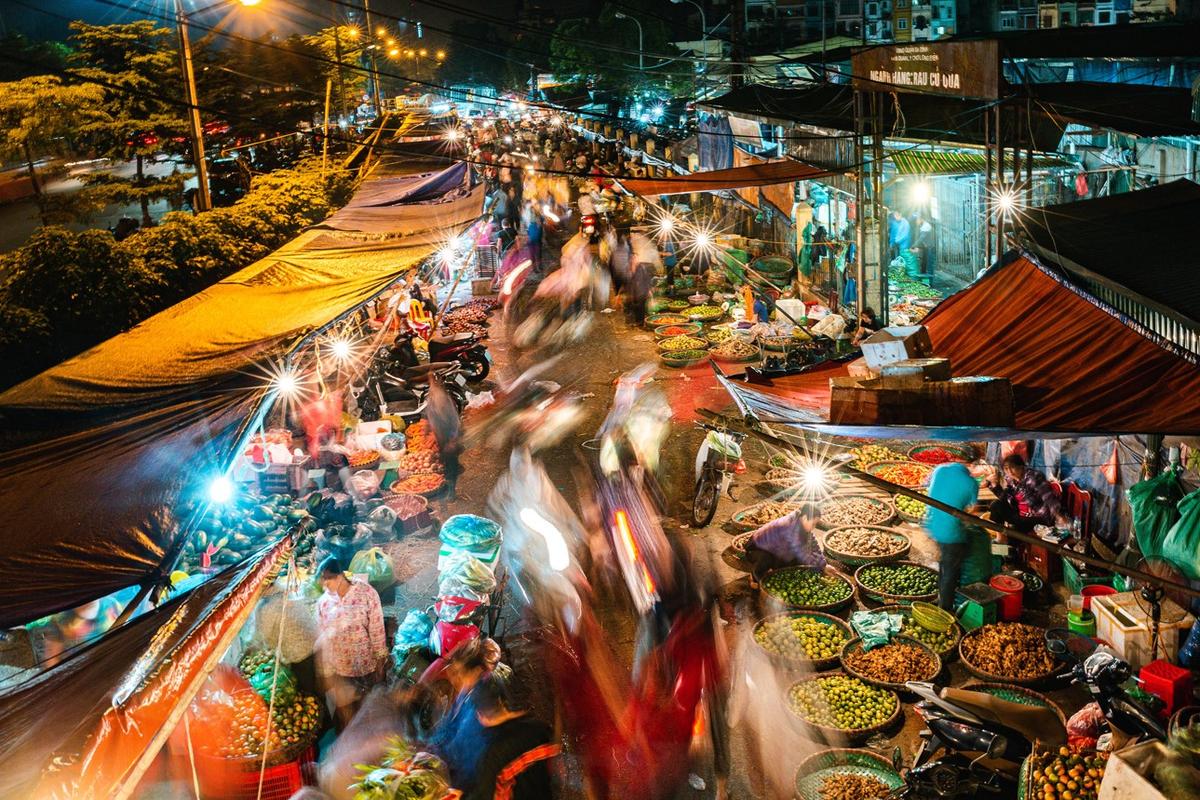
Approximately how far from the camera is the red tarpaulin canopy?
5.88 meters

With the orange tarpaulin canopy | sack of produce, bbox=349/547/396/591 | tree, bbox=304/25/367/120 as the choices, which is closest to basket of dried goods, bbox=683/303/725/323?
the orange tarpaulin canopy

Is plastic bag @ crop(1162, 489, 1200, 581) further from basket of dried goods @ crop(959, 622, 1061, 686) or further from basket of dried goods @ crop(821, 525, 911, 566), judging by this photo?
basket of dried goods @ crop(821, 525, 911, 566)

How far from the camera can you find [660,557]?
779 centimetres

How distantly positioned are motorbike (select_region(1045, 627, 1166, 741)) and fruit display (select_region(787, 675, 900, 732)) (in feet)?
4.41

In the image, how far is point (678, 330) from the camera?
19.4 m

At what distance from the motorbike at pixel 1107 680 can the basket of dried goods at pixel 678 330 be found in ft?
38.8

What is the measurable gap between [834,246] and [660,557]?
1092 centimetres

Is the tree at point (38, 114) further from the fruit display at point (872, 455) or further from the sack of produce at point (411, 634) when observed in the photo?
the fruit display at point (872, 455)

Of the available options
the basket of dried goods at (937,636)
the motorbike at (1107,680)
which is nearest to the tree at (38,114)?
the basket of dried goods at (937,636)

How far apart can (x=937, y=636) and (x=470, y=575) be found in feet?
13.3

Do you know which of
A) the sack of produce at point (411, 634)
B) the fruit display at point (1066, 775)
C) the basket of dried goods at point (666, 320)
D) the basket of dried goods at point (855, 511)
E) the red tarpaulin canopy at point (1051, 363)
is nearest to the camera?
the fruit display at point (1066, 775)

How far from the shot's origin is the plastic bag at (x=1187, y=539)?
6176mm

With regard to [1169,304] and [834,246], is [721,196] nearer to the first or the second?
[834,246]

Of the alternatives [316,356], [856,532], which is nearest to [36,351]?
[316,356]
